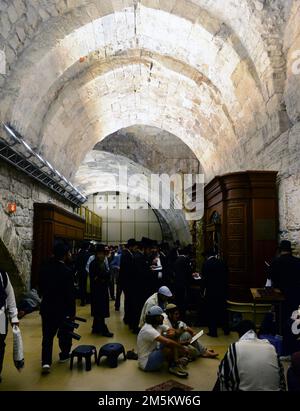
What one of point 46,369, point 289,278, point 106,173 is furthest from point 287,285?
point 106,173

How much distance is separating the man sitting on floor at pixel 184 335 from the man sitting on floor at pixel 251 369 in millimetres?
2039

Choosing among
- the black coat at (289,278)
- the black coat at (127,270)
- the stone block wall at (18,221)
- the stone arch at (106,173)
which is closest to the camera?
the black coat at (289,278)

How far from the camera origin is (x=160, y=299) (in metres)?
5.25

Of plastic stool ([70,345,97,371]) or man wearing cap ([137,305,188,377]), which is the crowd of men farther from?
plastic stool ([70,345,97,371])

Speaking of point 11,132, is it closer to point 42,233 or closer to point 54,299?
point 42,233

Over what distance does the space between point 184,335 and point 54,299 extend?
5.96ft

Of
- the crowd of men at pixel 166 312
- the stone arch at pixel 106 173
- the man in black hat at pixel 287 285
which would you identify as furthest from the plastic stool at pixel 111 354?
the stone arch at pixel 106 173

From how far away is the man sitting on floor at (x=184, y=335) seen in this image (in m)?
4.73

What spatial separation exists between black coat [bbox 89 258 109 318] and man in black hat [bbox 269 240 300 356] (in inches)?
108

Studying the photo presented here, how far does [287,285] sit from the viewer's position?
462 cm

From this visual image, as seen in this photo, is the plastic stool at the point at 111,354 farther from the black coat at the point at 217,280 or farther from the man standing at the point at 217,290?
the black coat at the point at 217,280
